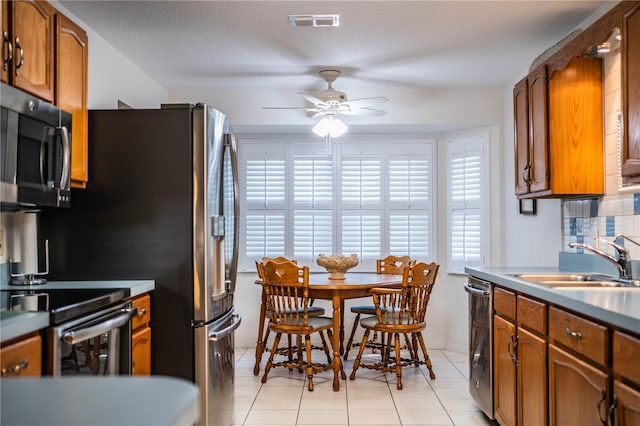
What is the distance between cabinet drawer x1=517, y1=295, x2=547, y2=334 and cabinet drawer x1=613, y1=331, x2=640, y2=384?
0.60 meters

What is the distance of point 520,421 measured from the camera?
8.78ft

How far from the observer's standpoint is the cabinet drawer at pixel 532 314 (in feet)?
7.76

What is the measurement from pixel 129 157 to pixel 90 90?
77 centimetres

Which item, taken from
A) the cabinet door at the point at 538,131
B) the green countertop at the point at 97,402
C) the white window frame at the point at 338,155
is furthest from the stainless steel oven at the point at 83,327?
the white window frame at the point at 338,155

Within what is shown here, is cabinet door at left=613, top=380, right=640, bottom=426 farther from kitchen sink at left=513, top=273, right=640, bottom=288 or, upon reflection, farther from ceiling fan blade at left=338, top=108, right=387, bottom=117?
ceiling fan blade at left=338, top=108, right=387, bottom=117

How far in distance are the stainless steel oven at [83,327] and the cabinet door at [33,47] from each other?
86 centimetres

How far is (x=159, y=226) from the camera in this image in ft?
9.44

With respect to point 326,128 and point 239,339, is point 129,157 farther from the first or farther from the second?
point 239,339

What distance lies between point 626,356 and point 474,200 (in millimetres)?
3446

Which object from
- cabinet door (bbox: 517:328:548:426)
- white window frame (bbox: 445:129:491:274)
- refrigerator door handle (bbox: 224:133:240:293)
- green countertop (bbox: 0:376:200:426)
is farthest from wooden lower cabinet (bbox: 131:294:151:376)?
white window frame (bbox: 445:129:491:274)

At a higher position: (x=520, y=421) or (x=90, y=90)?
(x=90, y=90)

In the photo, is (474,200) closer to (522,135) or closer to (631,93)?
(522,135)

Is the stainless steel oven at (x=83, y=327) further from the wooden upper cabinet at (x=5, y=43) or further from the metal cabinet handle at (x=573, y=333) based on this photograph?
the metal cabinet handle at (x=573, y=333)

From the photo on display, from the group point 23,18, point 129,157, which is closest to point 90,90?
point 129,157
